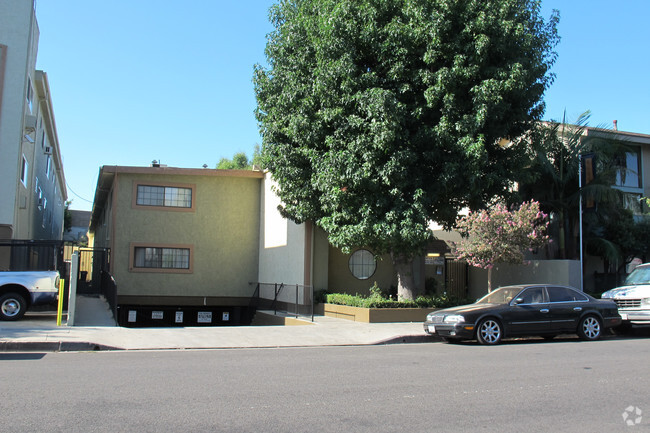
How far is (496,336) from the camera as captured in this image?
12750mm

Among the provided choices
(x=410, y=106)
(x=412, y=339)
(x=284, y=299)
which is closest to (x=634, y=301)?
(x=412, y=339)

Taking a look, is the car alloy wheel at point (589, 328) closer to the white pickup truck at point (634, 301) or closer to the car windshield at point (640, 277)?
the white pickup truck at point (634, 301)

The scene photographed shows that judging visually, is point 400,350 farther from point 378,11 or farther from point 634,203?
point 634,203

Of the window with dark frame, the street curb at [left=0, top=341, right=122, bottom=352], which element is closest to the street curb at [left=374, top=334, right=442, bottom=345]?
the street curb at [left=0, top=341, right=122, bottom=352]

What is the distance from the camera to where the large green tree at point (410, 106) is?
1509cm

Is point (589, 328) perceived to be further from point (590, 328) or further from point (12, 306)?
point (12, 306)

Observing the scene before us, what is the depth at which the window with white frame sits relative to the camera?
21.0 meters

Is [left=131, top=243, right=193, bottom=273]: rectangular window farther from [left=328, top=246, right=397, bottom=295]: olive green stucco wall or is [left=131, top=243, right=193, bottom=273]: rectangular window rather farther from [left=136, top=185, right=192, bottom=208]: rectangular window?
[left=328, top=246, right=397, bottom=295]: olive green stucco wall

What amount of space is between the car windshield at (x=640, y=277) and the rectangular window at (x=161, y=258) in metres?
15.8

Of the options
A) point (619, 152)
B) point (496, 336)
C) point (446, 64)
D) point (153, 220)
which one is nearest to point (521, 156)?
point (446, 64)

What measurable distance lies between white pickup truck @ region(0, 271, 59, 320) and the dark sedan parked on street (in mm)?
9687

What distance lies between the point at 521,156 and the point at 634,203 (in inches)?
361

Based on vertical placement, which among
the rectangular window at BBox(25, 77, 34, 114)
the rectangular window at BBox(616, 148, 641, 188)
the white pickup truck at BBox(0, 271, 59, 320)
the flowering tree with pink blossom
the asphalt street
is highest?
the rectangular window at BBox(25, 77, 34, 114)

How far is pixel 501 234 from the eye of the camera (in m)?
16.2
